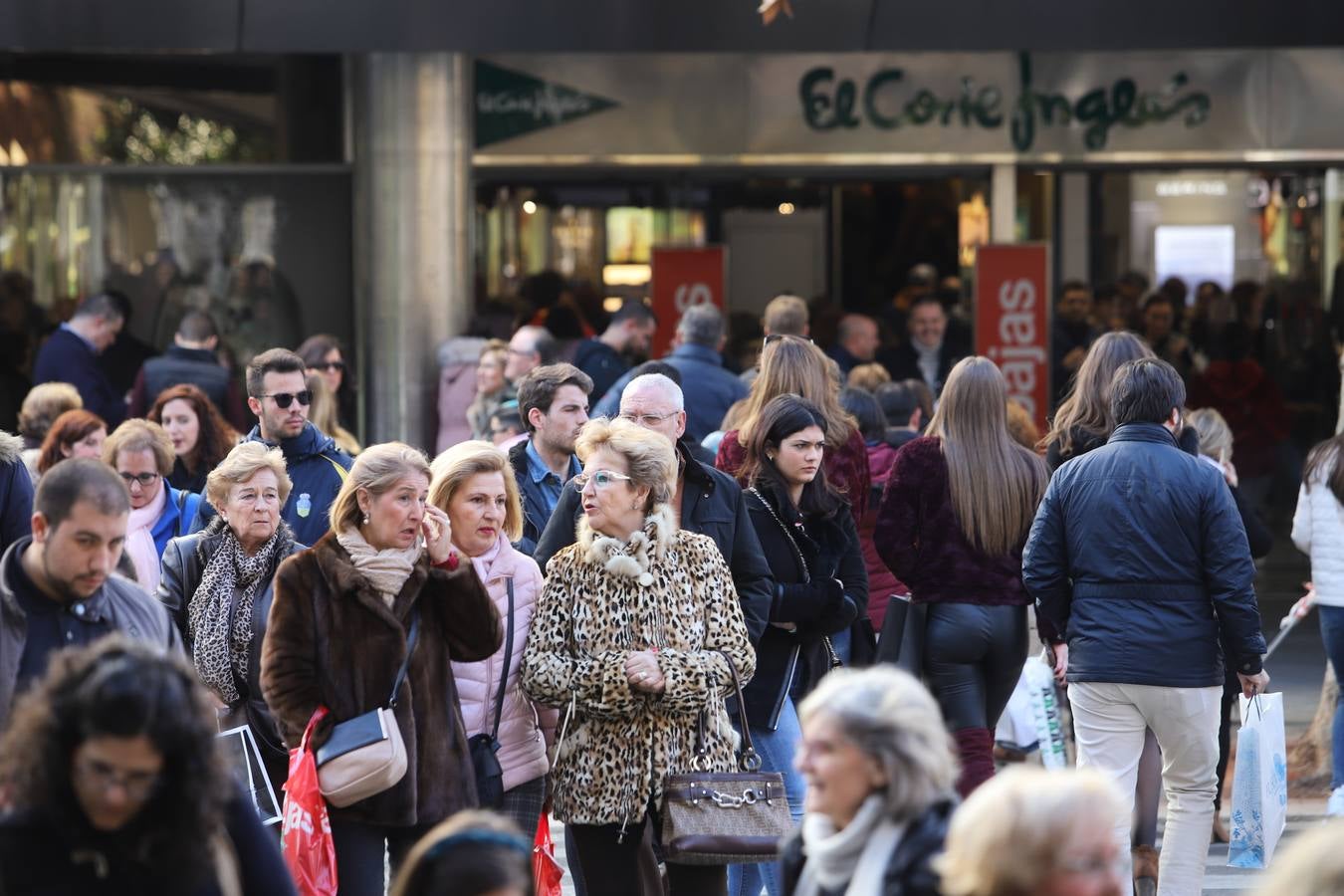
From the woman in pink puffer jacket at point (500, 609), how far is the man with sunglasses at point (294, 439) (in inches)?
58.5

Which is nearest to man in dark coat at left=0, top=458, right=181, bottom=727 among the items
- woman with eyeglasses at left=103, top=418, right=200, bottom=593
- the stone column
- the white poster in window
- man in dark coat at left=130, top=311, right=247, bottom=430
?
woman with eyeglasses at left=103, top=418, right=200, bottom=593

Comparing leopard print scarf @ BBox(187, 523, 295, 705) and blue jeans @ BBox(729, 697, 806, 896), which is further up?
leopard print scarf @ BBox(187, 523, 295, 705)

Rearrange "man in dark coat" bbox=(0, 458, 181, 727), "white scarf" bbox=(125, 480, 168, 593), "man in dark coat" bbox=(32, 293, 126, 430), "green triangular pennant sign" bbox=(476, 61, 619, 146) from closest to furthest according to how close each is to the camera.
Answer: "man in dark coat" bbox=(0, 458, 181, 727) → "white scarf" bbox=(125, 480, 168, 593) → "man in dark coat" bbox=(32, 293, 126, 430) → "green triangular pennant sign" bbox=(476, 61, 619, 146)

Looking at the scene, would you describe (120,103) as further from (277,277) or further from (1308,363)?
(1308,363)

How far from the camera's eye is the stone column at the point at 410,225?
46.8 feet

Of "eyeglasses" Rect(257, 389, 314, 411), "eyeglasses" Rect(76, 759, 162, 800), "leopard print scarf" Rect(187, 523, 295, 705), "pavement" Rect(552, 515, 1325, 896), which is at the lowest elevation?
"pavement" Rect(552, 515, 1325, 896)

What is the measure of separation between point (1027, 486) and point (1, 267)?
9532 millimetres

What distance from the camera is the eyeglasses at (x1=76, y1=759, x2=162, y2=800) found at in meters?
3.60

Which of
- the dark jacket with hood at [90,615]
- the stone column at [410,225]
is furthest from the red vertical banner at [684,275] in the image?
the dark jacket with hood at [90,615]

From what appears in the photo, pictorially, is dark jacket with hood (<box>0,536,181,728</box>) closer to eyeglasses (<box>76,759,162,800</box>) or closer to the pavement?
eyeglasses (<box>76,759,162,800</box>)

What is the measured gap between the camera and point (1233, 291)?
1589 centimetres

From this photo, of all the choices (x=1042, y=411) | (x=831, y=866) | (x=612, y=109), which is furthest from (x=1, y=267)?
(x=831, y=866)

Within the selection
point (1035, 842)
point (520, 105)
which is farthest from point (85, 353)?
point (1035, 842)

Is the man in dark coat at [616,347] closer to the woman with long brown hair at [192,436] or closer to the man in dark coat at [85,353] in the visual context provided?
the man in dark coat at [85,353]
